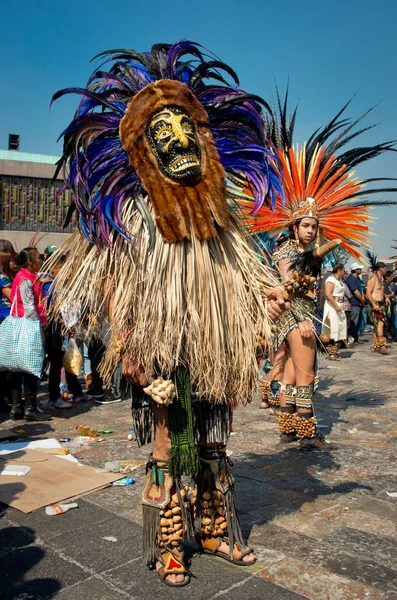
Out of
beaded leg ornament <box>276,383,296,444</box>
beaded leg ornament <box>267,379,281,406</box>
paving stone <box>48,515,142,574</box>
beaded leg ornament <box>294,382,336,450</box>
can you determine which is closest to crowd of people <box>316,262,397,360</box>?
beaded leg ornament <box>267,379,281,406</box>

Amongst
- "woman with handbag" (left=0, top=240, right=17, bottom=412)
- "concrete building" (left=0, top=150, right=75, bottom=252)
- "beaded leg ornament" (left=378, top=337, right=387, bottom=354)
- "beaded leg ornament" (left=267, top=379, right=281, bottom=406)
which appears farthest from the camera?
"concrete building" (left=0, top=150, right=75, bottom=252)

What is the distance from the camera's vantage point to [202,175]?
265 cm

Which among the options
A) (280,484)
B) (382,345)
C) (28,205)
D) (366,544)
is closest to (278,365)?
(280,484)

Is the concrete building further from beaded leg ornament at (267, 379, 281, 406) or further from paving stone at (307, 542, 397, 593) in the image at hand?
paving stone at (307, 542, 397, 593)

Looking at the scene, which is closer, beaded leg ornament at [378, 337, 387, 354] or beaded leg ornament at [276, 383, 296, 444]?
beaded leg ornament at [276, 383, 296, 444]

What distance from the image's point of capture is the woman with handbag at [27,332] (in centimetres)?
604

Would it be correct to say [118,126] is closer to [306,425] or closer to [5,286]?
[306,425]

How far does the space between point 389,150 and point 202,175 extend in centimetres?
277

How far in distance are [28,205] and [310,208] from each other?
53.5 feet

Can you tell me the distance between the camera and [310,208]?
471 centimetres

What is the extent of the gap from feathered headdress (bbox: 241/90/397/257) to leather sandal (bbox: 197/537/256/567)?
2518 millimetres

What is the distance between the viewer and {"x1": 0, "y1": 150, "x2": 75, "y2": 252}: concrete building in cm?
1891

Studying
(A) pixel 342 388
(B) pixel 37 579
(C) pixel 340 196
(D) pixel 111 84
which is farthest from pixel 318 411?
(D) pixel 111 84

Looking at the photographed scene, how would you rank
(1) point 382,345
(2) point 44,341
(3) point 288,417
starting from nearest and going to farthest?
(3) point 288,417 < (2) point 44,341 < (1) point 382,345
